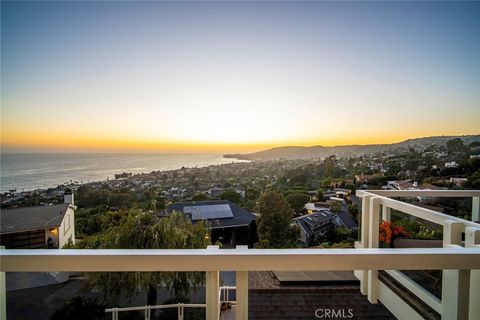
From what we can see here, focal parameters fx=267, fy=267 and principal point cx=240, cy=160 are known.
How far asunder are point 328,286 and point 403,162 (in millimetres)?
3263

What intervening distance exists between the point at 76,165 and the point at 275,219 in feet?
9.38

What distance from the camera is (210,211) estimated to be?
4.18 metres

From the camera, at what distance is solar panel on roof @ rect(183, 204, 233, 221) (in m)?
3.93

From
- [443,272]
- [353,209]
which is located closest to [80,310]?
[443,272]

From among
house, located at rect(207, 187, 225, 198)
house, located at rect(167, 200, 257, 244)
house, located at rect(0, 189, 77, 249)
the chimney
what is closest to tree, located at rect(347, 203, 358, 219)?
house, located at rect(167, 200, 257, 244)

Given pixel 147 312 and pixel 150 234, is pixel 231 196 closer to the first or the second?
pixel 150 234

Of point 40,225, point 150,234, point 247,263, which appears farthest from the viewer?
point 150,234

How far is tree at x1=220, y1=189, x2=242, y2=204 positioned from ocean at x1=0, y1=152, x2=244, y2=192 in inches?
23.2

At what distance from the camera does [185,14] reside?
3199 mm

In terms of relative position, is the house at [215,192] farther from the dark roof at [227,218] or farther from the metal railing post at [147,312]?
the metal railing post at [147,312]

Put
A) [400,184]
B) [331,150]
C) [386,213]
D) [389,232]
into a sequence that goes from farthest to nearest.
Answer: [331,150] → [400,184] → [386,213] → [389,232]

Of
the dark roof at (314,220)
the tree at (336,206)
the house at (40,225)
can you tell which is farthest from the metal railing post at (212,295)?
the tree at (336,206)

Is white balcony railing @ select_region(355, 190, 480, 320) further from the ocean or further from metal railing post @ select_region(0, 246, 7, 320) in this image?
the ocean

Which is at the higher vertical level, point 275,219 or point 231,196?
point 231,196
